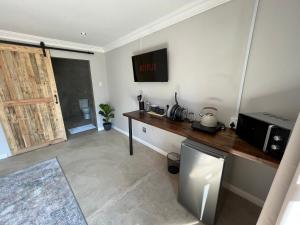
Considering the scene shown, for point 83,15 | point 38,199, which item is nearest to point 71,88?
point 83,15

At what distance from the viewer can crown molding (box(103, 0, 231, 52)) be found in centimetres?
157

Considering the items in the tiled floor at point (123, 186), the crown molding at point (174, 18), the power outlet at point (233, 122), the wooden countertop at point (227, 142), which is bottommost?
the tiled floor at point (123, 186)

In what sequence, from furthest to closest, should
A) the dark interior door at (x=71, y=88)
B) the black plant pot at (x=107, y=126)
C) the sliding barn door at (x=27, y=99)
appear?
1. the dark interior door at (x=71, y=88)
2. the black plant pot at (x=107, y=126)
3. the sliding barn door at (x=27, y=99)

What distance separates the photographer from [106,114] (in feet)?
12.2

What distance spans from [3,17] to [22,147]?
2300 mm

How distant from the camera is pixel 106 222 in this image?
4.57ft

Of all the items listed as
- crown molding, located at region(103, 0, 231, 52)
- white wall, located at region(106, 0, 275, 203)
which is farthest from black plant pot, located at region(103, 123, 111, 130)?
crown molding, located at region(103, 0, 231, 52)

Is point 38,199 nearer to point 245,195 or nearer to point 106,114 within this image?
point 106,114

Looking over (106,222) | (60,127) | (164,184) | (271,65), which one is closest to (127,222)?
(106,222)

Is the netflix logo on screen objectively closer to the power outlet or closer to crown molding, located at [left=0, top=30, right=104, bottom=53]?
the power outlet

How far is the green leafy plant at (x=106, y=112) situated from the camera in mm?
3648

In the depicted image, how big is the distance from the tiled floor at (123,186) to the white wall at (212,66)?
348mm

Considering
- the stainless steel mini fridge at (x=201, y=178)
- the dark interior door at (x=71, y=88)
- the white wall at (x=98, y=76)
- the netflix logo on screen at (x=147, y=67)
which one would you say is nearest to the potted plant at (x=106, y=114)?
the white wall at (x=98, y=76)

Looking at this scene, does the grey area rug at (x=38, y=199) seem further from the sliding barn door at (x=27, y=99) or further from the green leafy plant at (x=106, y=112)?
the green leafy plant at (x=106, y=112)
